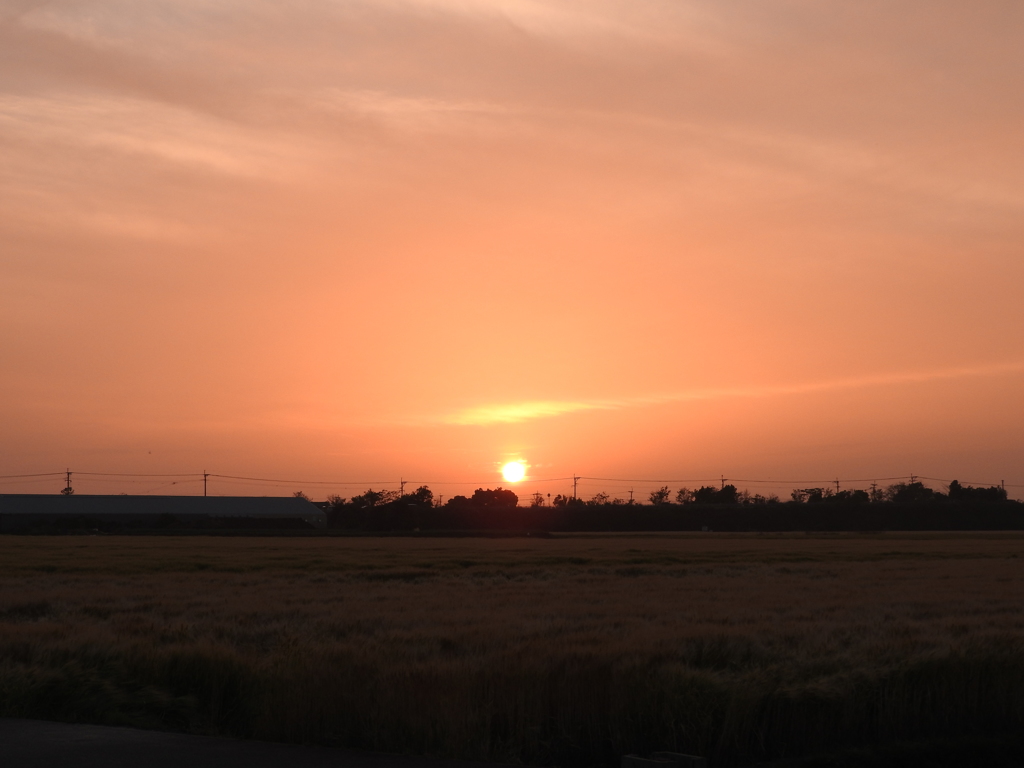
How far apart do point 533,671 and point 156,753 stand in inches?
175

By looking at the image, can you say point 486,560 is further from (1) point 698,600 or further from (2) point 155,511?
(2) point 155,511

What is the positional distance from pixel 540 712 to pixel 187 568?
34.3m

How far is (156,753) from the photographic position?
8.59 meters

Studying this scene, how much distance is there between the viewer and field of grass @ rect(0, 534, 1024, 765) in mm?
10430

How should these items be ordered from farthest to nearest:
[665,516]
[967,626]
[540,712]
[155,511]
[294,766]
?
[155,511]
[665,516]
[967,626]
[540,712]
[294,766]

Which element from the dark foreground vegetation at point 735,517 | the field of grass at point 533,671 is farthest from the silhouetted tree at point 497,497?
the field of grass at point 533,671

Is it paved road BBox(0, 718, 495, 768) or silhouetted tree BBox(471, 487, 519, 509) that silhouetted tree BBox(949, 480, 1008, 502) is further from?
paved road BBox(0, 718, 495, 768)

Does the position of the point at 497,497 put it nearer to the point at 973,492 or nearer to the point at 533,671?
the point at 973,492

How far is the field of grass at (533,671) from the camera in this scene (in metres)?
10.4

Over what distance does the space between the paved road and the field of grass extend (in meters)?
1.29

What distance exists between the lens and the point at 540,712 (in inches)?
420

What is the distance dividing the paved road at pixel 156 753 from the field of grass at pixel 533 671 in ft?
4.22

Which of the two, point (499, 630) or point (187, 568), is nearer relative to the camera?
point (499, 630)

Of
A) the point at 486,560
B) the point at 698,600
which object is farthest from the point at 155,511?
the point at 698,600
